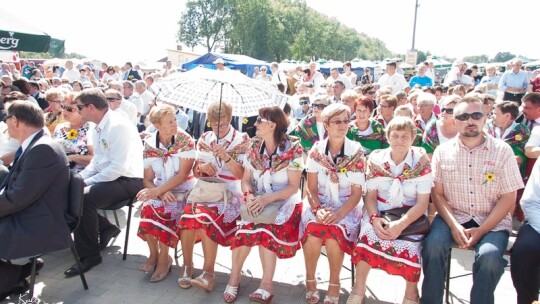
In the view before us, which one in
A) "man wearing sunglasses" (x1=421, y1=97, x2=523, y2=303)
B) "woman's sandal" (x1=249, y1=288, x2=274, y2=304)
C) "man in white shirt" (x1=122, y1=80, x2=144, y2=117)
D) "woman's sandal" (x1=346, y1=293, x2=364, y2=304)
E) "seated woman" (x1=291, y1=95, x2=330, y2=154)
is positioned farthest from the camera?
"man in white shirt" (x1=122, y1=80, x2=144, y2=117)

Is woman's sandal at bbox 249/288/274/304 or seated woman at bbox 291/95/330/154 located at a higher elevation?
seated woman at bbox 291/95/330/154

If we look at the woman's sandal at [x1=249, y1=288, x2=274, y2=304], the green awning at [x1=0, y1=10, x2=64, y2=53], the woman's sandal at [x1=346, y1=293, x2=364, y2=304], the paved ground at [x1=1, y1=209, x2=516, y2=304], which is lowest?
the paved ground at [x1=1, y1=209, x2=516, y2=304]

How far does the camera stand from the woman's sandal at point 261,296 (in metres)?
3.14

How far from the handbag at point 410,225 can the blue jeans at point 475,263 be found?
5 centimetres

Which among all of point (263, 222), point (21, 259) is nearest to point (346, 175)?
point (263, 222)

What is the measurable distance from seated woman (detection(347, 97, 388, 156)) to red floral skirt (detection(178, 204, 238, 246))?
2.02 m

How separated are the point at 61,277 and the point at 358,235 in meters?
2.52

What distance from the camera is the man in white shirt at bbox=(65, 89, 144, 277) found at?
379 cm

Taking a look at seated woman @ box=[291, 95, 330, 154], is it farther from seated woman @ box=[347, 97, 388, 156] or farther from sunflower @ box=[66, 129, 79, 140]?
sunflower @ box=[66, 129, 79, 140]

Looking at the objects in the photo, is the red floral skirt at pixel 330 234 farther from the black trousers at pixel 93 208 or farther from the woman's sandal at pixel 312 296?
the black trousers at pixel 93 208

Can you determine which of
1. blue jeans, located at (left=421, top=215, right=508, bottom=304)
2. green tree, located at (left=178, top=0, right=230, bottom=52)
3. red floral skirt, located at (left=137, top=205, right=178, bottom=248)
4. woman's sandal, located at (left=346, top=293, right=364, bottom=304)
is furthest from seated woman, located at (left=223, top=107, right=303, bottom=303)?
green tree, located at (left=178, top=0, right=230, bottom=52)

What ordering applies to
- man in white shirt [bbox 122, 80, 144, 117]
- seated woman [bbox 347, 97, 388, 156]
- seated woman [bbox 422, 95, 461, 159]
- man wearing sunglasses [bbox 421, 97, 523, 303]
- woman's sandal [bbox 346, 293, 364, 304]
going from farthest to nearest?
man in white shirt [bbox 122, 80, 144, 117], seated woman [bbox 347, 97, 388, 156], seated woman [bbox 422, 95, 461, 159], woman's sandal [bbox 346, 293, 364, 304], man wearing sunglasses [bbox 421, 97, 523, 303]

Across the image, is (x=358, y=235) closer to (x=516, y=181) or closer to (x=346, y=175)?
(x=346, y=175)

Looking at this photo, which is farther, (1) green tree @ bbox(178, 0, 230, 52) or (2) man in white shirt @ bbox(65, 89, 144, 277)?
(1) green tree @ bbox(178, 0, 230, 52)
